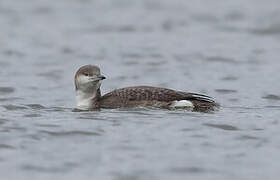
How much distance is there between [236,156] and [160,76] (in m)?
9.06

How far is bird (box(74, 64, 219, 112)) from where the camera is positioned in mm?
14734

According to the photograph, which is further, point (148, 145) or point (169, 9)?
point (169, 9)

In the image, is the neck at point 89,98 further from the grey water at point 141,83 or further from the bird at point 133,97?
the grey water at point 141,83

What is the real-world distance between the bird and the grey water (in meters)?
0.17

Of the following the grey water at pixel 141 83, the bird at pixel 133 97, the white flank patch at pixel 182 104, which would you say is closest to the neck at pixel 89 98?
the bird at pixel 133 97

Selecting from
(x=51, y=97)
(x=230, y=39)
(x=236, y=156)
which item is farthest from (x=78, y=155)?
(x=230, y=39)

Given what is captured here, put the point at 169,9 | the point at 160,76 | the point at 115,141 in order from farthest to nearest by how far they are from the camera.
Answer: the point at 169,9 < the point at 160,76 < the point at 115,141

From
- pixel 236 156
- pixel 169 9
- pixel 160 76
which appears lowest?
pixel 236 156

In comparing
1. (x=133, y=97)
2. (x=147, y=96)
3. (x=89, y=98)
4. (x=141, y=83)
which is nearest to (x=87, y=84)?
(x=89, y=98)

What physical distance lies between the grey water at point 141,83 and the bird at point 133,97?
0.54 feet

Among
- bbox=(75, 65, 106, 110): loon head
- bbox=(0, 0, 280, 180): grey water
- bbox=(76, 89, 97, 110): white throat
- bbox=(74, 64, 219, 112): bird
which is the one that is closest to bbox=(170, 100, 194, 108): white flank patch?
bbox=(74, 64, 219, 112): bird

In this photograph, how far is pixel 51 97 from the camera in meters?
18.5

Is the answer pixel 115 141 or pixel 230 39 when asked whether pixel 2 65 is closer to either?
pixel 230 39

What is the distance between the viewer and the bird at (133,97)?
48.3ft
